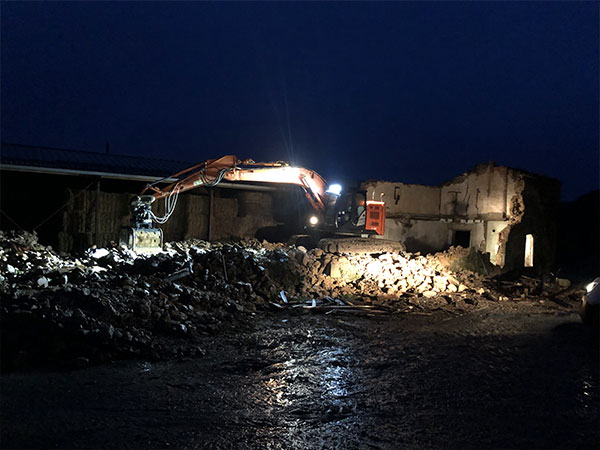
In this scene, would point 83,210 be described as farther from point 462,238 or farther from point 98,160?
point 462,238

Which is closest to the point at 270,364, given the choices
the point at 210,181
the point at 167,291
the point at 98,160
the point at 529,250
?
the point at 167,291

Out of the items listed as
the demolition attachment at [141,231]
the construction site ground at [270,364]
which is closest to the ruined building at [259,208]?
the demolition attachment at [141,231]

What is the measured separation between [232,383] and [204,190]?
13.5m

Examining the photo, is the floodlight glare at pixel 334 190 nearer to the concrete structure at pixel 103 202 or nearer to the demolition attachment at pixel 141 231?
the concrete structure at pixel 103 202

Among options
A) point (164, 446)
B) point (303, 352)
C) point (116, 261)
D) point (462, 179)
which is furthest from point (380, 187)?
point (164, 446)

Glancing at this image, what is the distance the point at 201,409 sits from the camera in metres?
4.07

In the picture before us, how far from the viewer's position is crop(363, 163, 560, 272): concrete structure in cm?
1505

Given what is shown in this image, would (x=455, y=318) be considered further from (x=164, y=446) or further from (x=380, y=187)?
(x=380, y=187)

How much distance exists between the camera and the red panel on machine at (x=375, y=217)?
13.5m

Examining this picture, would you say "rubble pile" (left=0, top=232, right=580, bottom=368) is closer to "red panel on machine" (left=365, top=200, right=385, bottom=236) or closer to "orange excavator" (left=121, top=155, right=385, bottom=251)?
"orange excavator" (left=121, top=155, right=385, bottom=251)

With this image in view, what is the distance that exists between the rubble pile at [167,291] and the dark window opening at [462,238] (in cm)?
354

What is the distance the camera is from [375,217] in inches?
536

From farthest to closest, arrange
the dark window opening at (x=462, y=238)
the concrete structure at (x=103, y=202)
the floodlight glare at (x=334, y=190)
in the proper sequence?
the dark window opening at (x=462, y=238), the concrete structure at (x=103, y=202), the floodlight glare at (x=334, y=190)

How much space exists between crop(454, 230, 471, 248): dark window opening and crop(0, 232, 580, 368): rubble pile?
139 inches
